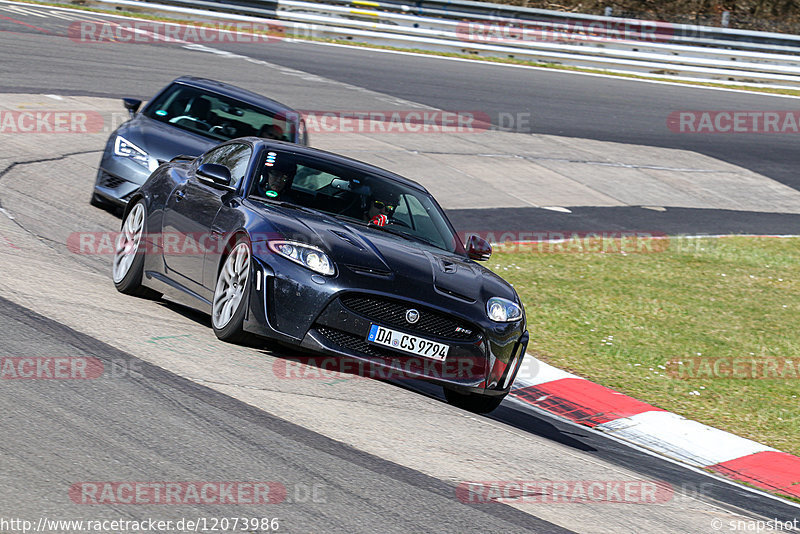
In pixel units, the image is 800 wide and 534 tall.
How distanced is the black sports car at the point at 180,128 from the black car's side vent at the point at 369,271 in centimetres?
514

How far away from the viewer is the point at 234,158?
8055 millimetres

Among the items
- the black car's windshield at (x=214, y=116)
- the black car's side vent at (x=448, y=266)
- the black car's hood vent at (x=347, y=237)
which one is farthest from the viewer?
the black car's windshield at (x=214, y=116)

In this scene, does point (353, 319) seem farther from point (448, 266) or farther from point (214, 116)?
point (214, 116)

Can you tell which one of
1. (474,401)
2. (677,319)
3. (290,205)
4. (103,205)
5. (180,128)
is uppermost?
(290,205)

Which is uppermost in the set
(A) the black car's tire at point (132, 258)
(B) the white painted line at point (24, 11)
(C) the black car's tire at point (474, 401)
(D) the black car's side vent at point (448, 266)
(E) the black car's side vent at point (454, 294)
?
(B) the white painted line at point (24, 11)

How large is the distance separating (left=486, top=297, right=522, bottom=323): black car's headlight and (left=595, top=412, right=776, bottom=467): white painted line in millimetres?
1399

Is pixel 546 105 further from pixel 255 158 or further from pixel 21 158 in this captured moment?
pixel 255 158

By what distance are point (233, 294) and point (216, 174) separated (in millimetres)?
1015

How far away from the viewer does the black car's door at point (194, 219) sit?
7367mm


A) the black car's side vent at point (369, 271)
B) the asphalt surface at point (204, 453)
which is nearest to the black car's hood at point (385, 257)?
the black car's side vent at point (369, 271)

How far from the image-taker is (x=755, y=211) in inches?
738

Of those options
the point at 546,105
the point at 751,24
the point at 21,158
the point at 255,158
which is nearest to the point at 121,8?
the point at 546,105

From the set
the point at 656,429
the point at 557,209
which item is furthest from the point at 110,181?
the point at 557,209

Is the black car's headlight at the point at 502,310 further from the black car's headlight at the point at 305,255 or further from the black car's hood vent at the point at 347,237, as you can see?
the black car's headlight at the point at 305,255
